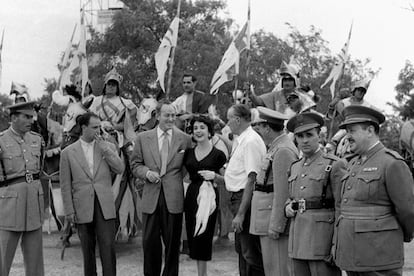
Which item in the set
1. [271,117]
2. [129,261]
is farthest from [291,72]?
[129,261]

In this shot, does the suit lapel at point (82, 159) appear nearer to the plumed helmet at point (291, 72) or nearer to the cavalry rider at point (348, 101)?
the plumed helmet at point (291, 72)

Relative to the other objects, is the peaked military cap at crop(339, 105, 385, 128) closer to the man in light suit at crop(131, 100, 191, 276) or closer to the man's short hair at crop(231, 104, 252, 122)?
the man's short hair at crop(231, 104, 252, 122)

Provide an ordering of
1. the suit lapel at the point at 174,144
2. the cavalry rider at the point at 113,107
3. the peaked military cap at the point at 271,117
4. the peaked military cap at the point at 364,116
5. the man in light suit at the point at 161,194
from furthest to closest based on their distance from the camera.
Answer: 1. the cavalry rider at the point at 113,107
2. the suit lapel at the point at 174,144
3. the man in light suit at the point at 161,194
4. the peaked military cap at the point at 271,117
5. the peaked military cap at the point at 364,116

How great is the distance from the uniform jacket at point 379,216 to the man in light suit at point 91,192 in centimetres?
315

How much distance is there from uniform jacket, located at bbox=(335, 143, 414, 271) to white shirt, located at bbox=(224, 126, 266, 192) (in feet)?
5.86

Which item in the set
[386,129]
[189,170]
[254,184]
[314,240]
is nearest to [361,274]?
[314,240]

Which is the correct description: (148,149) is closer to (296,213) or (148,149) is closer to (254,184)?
(254,184)

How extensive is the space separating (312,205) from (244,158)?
140 cm

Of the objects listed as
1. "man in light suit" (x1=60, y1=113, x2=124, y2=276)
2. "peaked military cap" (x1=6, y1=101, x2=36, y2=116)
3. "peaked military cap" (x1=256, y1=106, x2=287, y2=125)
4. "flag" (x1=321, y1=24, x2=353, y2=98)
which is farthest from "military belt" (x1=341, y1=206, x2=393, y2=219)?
"flag" (x1=321, y1=24, x2=353, y2=98)

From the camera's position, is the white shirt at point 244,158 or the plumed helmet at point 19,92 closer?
the white shirt at point 244,158

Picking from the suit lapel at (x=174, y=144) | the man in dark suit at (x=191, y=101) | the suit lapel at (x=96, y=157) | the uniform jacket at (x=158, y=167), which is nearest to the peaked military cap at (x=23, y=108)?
the suit lapel at (x=96, y=157)

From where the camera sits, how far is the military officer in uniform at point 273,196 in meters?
5.28

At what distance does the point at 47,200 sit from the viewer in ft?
32.6

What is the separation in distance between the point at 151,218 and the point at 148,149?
800 millimetres
